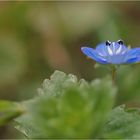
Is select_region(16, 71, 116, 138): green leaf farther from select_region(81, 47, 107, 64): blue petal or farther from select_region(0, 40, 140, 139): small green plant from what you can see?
select_region(81, 47, 107, 64): blue petal

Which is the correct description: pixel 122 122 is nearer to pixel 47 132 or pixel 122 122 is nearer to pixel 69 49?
pixel 47 132

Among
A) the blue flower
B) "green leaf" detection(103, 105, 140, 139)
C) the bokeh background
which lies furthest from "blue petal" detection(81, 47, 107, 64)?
the bokeh background

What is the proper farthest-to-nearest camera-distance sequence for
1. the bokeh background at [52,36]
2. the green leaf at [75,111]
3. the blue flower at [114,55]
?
1. the bokeh background at [52,36]
2. the blue flower at [114,55]
3. the green leaf at [75,111]

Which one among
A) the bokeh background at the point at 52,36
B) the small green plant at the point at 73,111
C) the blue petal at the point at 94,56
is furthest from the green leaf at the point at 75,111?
the bokeh background at the point at 52,36

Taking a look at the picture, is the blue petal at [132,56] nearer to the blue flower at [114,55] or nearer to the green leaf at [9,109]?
the blue flower at [114,55]

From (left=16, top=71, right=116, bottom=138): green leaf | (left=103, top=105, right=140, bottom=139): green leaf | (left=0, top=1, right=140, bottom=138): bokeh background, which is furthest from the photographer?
(left=0, top=1, right=140, bottom=138): bokeh background
